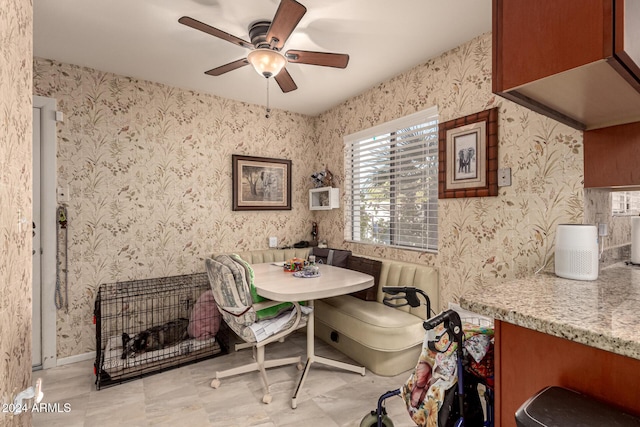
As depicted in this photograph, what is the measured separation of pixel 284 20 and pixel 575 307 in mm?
1774

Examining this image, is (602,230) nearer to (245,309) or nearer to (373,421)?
(373,421)

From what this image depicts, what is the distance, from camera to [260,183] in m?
3.65

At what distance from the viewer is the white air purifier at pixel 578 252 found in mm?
1361

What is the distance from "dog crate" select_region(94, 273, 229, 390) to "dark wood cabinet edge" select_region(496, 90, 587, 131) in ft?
9.20

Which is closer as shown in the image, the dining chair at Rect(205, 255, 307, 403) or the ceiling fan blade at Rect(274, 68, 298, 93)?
the dining chair at Rect(205, 255, 307, 403)

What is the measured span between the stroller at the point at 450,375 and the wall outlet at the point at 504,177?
1.25 m

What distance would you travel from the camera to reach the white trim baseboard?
2654 mm

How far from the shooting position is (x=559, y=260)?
4.81 feet

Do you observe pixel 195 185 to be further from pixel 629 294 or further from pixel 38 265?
pixel 629 294

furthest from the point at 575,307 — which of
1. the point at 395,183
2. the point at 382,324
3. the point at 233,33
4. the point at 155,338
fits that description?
the point at 155,338

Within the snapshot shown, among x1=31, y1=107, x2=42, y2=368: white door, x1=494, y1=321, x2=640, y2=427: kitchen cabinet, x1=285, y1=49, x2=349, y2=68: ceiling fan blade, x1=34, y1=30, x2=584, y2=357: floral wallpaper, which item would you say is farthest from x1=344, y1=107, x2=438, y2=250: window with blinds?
x1=31, y1=107, x2=42, y2=368: white door

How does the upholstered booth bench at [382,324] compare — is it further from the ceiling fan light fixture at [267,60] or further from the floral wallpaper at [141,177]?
the ceiling fan light fixture at [267,60]

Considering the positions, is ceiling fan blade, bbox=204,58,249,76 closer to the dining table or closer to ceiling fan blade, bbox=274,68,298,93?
ceiling fan blade, bbox=274,68,298,93

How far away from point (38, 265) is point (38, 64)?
1.66 meters
